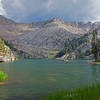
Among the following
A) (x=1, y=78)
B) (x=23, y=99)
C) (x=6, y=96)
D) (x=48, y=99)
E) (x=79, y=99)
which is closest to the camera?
(x=79, y=99)

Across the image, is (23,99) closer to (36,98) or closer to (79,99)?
(36,98)

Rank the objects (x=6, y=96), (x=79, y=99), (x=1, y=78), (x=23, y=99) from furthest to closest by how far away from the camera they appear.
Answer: (x=1, y=78) < (x=6, y=96) < (x=23, y=99) < (x=79, y=99)

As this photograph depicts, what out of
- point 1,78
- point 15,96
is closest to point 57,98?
point 15,96

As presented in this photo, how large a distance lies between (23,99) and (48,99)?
44.2 ft

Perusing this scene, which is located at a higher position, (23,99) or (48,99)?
(48,99)

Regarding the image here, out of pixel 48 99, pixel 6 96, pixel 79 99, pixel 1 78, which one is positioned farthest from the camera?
pixel 1 78

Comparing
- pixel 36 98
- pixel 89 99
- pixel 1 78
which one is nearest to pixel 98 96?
pixel 89 99

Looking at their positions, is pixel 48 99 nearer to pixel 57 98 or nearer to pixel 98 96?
pixel 57 98

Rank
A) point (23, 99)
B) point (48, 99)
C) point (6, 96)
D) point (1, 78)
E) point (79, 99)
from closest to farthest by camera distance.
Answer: point (79, 99) < point (48, 99) < point (23, 99) < point (6, 96) < point (1, 78)

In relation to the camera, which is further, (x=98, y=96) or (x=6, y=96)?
(x=6, y=96)

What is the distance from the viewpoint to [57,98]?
814 inches

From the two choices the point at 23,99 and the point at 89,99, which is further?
the point at 23,99

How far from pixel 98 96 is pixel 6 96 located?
66.3 feet

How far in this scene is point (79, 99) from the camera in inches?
760
